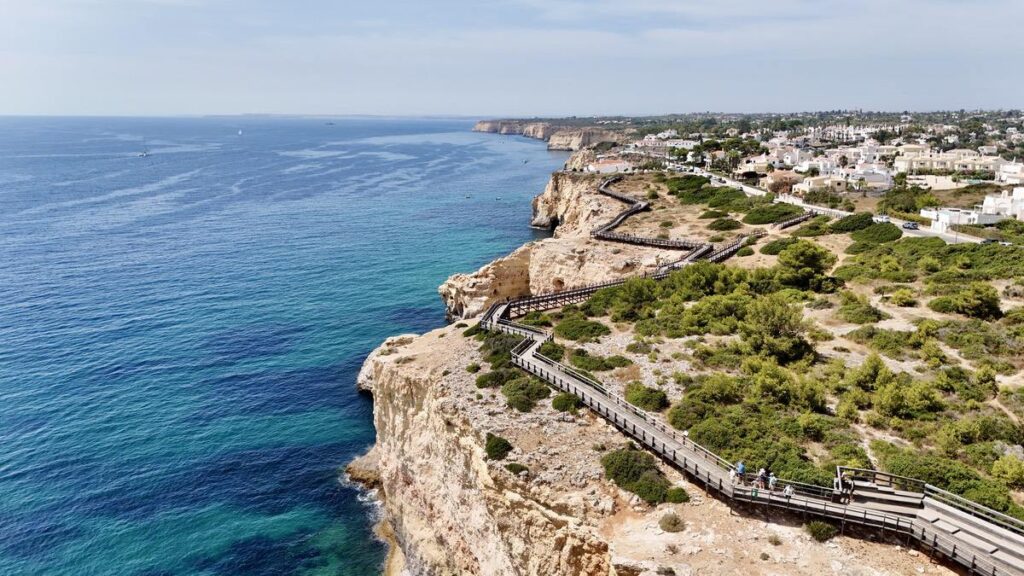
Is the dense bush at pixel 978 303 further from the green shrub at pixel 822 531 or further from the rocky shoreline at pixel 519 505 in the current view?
the green shrub at pixel 822 531

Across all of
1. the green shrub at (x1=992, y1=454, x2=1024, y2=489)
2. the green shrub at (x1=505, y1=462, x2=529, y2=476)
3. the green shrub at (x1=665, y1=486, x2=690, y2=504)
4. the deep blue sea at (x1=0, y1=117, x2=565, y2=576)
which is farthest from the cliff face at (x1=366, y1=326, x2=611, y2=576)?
the green shrub at (x1=992, y1=454, x2=1024, y2=489)

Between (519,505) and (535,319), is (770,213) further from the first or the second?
(519,505)

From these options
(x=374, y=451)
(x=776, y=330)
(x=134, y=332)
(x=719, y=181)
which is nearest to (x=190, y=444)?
(x=374, y=451)

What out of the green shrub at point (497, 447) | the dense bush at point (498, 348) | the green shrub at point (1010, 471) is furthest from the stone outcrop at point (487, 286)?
the green shrub at point (1010, 471)

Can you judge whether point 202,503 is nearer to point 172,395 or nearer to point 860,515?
point 172,395

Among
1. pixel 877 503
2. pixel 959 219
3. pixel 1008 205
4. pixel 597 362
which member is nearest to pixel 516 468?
pixel 597 362

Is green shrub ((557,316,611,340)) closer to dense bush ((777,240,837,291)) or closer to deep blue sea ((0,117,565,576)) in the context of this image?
dense bush ((777,240,837,291))
